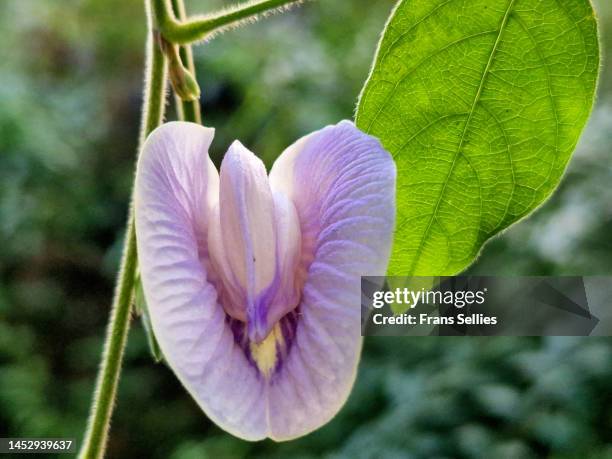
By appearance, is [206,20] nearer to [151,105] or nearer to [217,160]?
[151,105]

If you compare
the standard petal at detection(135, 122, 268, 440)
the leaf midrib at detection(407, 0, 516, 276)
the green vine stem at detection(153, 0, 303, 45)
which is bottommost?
the standard petal at detection(135, 122, 268, 440)

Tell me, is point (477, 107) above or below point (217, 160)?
below

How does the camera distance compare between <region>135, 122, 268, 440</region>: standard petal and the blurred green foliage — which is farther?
the blurred green foliage

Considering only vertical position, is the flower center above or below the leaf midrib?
below

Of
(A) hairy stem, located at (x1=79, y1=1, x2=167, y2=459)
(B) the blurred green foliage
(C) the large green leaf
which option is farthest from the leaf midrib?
(B) the blurred green foliage

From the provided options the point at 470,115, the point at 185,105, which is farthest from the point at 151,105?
the point at 470,115
